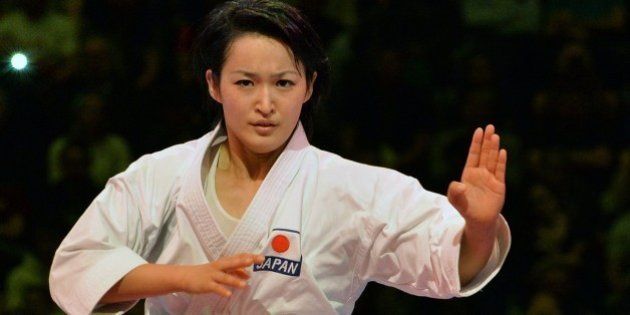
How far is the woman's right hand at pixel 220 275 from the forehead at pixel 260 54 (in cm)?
Result: 51

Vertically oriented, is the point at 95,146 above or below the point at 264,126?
below

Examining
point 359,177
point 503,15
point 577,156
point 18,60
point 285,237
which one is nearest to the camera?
point 285,237

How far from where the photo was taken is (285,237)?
8.77 ft

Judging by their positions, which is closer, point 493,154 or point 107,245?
point 493,154

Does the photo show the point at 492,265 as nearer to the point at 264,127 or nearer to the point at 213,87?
the point at 264,127

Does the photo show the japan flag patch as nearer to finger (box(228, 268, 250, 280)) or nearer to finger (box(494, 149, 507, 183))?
finger (box(228, 268, 250, 280))

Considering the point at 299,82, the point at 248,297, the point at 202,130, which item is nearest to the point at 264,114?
the point at 299,82

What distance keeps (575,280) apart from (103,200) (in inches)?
92.0

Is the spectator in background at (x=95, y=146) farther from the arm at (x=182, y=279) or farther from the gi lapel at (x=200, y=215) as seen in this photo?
the arm at (x=182, y=279)

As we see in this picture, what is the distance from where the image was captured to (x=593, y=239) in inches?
177

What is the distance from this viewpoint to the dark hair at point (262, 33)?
9.04 feet

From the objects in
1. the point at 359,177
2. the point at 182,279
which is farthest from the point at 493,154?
the point at 182,279

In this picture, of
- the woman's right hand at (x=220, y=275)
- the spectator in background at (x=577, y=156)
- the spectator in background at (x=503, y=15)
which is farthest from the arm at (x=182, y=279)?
the spectator in background at (x=503, y=15)

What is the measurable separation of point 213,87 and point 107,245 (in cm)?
51
